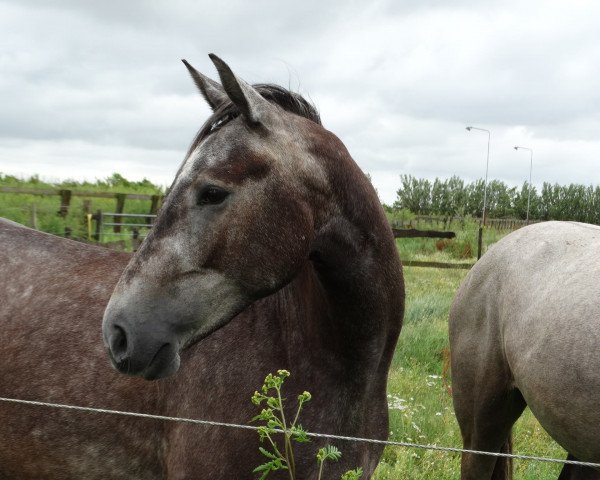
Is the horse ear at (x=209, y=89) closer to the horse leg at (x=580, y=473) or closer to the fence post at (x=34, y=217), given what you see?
the horse leg at (x=580, y=473)

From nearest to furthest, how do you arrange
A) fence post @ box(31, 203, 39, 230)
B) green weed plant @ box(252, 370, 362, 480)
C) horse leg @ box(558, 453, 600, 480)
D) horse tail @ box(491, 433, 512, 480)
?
1. green weed plant @ box(252, 370, 362, 480)
2. horse leg @ box(558, 453, 600, 480)
3. horse tail @ box(491, 433, 512, 480)
4. fence post @ box(31, 203, 39, 230)

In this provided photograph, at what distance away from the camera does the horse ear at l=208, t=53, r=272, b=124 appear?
2.15m

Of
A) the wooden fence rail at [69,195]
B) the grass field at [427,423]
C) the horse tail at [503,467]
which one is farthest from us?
the wooden fence rail at [69,195]

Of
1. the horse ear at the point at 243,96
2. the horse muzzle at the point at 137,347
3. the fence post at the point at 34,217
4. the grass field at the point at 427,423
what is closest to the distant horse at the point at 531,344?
the grass field at the point at 427,423

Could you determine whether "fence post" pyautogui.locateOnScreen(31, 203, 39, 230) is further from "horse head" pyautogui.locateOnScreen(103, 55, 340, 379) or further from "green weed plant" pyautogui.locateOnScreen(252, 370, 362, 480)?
"green weed plant" pyautogui.locateOnScreen(252, 370, 362, 480)

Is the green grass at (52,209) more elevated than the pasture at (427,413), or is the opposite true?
the green grass at (52,209)

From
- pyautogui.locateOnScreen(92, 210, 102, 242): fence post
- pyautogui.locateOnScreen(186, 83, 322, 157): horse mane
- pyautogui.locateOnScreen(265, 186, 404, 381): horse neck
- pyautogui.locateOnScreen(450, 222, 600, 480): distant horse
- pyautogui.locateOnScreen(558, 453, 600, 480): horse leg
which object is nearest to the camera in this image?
pyautogui.locateOnScreen(265, 186, 404, 381): horse neck

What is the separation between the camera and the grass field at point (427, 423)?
446cm

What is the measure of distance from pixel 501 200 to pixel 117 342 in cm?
4542

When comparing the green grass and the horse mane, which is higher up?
the horse mane

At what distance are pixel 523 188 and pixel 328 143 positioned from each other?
47.4 metres

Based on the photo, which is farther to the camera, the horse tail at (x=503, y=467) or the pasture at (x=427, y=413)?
the pasture at (x=427, y=413)

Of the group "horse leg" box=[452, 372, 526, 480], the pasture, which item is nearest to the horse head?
the pasture

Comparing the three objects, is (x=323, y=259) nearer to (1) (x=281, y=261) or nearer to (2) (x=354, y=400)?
(1) (x=281, y=261)
